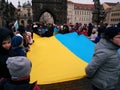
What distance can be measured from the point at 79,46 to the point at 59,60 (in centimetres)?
158

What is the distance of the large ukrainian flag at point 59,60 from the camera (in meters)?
5.41

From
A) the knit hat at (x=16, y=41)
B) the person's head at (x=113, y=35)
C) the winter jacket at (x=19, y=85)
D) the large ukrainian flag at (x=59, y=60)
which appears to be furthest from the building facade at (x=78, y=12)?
the winter jacket at (x=19, y=85)

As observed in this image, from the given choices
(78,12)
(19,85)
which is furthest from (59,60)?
(78,12)

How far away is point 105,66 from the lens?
455 cm

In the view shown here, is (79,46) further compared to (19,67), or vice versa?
(79,46)

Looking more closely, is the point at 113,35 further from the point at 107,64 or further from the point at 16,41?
the point at 16,41

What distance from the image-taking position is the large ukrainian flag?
5411 millimetres

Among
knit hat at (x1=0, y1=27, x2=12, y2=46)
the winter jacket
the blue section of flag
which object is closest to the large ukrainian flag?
the blue section of flag

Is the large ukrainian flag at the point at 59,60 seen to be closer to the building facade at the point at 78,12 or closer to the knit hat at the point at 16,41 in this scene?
the knit hat at the point at 16,41

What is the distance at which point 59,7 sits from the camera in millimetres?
47906

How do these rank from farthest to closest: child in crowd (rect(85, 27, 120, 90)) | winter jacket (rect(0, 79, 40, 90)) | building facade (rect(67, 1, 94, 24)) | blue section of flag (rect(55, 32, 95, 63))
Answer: building facade (rect(67, 1, 94, 24))
blue section of flag (rect(55, 32, 95, 63))
child in crowd (rect(85, 27, 120, 90))
winter jacket (rect(0, 79, 40, 90))

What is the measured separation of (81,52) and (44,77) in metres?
1.83

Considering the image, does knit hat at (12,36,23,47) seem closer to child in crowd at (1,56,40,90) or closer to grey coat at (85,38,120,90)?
grey coat at (85,38,120,90)

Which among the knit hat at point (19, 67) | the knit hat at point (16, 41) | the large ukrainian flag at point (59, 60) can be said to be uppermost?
the knit hat at point (16, 41)
